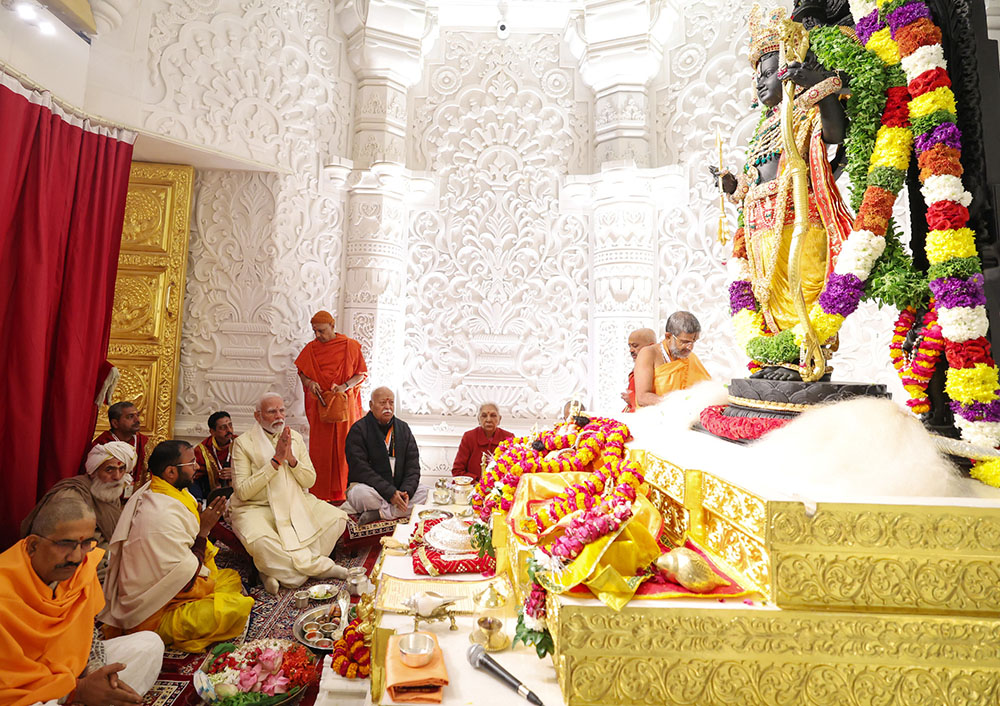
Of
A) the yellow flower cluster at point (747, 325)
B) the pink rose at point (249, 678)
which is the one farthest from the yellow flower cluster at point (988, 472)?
the pink rose at point (249, 678)

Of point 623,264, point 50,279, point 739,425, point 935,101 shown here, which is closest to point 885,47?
point 935,101

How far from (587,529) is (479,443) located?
3.45 meters

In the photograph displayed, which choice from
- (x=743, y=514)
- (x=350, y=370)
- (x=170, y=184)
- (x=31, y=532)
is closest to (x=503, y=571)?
(x=743, y=514)

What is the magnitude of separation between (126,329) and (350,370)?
6.47ft

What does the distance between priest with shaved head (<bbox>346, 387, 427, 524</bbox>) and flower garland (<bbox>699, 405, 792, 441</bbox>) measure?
291 centimetres

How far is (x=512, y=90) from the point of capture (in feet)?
18.3

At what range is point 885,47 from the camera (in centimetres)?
181

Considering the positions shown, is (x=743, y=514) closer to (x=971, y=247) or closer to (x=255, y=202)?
(x=971, y=247)

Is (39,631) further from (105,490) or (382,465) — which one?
(382,465)

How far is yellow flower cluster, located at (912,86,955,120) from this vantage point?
1.66m

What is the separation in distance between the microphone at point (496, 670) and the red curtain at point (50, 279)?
11.3ft

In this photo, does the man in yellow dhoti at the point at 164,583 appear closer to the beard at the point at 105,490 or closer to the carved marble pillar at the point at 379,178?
the beard at the point at 105,490

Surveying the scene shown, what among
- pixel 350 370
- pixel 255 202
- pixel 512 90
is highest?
pixel 512 90

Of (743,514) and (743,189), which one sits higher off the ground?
(743,189)
